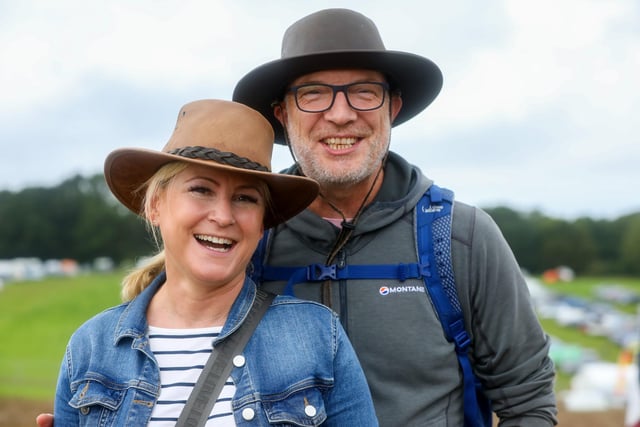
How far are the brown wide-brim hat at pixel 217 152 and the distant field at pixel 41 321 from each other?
17.1 metres

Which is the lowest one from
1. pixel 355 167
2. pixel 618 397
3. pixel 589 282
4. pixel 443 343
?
pixel 589 282

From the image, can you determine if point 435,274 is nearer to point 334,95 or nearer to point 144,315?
point 334,95

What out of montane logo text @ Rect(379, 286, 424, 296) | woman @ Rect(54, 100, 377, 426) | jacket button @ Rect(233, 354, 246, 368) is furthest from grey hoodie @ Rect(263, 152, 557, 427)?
jacket button @ Rect(233, 354, 246, 368)

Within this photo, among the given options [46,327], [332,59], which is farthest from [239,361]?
[46,327]

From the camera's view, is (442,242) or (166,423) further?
(442,242)

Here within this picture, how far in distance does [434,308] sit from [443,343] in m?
0.17

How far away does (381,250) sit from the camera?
3342 mm

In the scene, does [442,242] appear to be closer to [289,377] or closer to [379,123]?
[379,123]

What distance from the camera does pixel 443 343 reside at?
3.26 meters

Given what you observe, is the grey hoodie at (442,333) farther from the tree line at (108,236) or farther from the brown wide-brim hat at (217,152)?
the tree line at (108,236)

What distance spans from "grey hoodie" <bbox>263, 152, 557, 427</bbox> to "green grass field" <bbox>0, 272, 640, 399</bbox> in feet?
55.4

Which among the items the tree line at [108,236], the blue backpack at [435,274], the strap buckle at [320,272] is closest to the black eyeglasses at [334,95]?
the blue backpack at [435,274]

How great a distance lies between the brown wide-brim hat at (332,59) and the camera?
3.33 m

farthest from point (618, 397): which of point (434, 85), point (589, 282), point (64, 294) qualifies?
point (589, 282)
